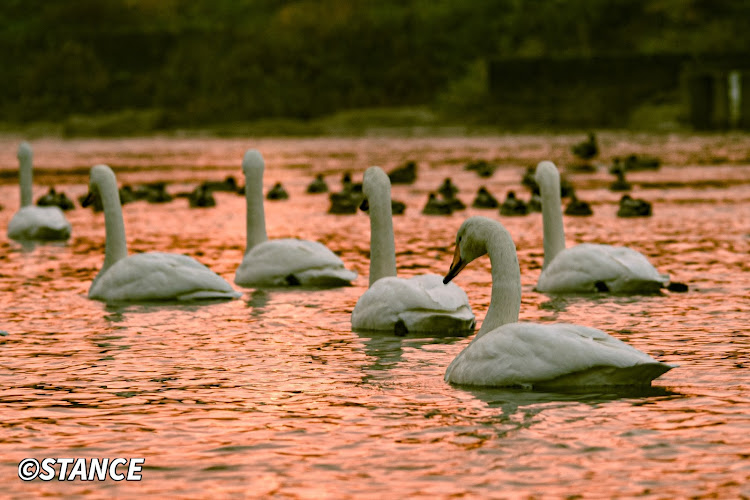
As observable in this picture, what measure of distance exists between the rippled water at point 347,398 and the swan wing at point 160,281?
0.56 ft

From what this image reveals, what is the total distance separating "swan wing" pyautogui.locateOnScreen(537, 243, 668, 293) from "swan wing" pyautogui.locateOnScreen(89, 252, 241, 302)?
10.7ft

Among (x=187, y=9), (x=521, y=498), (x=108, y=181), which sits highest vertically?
(x=187, y=9)

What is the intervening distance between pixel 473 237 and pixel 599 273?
4.46 metres

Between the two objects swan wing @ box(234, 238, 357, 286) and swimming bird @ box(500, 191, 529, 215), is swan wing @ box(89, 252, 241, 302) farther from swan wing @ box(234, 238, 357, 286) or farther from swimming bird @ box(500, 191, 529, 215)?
swimming bird @ box(500, 191, 529, 215)

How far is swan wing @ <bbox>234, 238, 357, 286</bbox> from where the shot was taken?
16281 millimetres

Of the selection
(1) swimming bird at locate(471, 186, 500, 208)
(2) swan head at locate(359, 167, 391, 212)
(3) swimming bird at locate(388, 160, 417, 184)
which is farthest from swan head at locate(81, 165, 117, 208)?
(3) swimming bird at locate(388, 160, 417, 184)

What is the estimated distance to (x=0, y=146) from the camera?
279 ft

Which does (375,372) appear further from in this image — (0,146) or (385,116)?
(385,116)

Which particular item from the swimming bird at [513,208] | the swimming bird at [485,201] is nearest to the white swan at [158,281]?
the swimming bird at [513,208]

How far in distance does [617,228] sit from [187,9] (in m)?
123

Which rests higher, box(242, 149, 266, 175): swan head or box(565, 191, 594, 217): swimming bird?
box(242, 149, 266, 175): swan head

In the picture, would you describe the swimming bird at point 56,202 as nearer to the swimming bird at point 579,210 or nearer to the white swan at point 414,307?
the swimming bird at point 579,210

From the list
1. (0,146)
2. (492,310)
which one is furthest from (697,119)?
(492,310)

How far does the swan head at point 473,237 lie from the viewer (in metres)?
10.8
